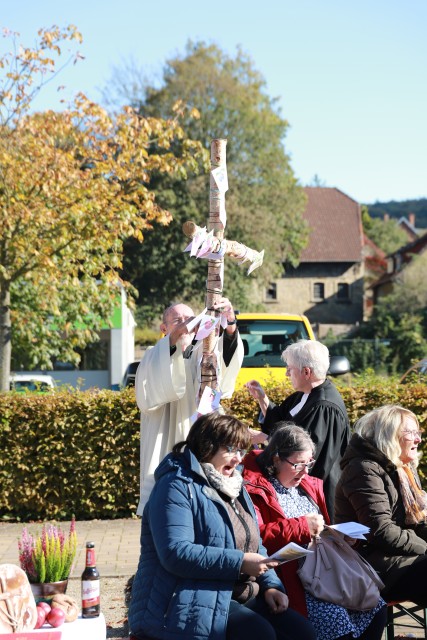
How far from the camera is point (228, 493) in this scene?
4.30 meters

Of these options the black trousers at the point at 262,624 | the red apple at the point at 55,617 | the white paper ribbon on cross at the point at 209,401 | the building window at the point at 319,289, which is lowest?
the black trousers at the point at 262,624

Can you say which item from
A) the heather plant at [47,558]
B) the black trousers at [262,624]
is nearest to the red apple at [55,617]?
the heather plant at [47,558]

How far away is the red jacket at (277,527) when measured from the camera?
477cm

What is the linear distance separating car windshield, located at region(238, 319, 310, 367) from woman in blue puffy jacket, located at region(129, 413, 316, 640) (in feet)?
23.0

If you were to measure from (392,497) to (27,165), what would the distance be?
32.3ft

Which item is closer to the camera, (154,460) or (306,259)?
(154,460)

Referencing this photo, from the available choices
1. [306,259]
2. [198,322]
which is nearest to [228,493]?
[198,322]

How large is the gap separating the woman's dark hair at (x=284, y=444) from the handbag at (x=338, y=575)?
43 cm

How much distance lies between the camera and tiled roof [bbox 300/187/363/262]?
67.2 metres

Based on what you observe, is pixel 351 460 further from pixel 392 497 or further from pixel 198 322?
pixel 198 322

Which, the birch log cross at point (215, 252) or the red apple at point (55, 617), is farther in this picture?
the birch log cross at point (215, 252)

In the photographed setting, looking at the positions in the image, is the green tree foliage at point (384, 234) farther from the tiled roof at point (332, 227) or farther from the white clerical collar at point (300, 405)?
the white clerical collar at point (300, 405)


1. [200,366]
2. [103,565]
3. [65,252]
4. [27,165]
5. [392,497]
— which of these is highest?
[27,165]

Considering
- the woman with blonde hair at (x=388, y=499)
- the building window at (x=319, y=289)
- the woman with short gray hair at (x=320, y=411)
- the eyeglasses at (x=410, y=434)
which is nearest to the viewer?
the woman with blonde hair at (x=388, y=499)
